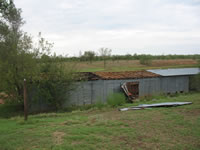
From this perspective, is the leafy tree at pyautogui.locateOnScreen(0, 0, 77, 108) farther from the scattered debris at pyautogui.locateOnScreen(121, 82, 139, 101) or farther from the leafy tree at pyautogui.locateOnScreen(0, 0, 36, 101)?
the scattered debris at pyautogui.locateOnScreen(121, 82, 139, 101)

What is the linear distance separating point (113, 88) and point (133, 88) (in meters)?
1.80

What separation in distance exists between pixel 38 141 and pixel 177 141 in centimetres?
351

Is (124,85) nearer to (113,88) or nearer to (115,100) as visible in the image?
(113,88)

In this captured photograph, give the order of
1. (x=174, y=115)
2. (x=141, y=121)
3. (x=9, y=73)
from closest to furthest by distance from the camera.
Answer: (x=141, y=121), (x=174, y=115), (x=9, y=73)

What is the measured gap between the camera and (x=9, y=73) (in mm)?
11984

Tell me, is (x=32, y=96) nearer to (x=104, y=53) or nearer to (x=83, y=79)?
(x=83, y=79)

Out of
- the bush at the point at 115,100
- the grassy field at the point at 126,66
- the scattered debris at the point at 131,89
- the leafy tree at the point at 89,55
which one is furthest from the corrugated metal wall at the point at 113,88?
the leafy tree at the point at 89,55

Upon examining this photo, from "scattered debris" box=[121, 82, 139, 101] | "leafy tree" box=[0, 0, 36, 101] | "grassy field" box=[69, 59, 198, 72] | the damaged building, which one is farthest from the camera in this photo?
"grassy field" box=[69, 59, 198, 72]

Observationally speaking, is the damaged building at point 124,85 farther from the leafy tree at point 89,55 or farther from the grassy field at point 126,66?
the leafy tree at point 89,55

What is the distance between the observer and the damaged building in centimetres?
1480

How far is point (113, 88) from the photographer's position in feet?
52.6

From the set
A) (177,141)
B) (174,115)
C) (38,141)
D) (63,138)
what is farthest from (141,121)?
(38,141)

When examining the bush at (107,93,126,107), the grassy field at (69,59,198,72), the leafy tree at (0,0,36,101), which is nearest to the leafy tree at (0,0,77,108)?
the leafy tree at (0,0,36,101)

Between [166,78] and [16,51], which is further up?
[16,51]
